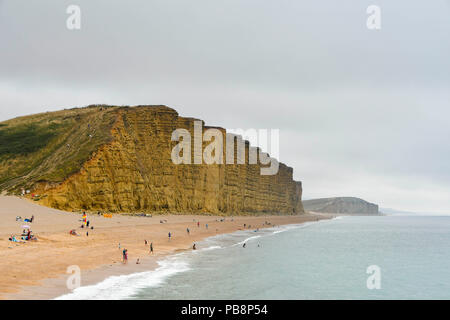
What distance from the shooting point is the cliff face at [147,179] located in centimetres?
4394

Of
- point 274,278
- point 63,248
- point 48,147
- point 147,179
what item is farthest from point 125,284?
point 48,147

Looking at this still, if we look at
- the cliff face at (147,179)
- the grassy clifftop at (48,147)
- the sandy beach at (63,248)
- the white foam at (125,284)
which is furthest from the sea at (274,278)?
the grassy clifftop at (48,147)

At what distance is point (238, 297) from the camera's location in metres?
16.2

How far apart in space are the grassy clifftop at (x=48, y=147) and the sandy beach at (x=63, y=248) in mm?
8626

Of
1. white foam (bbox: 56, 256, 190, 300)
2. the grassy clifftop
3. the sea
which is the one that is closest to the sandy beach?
white foam (bbox: 56, 256, 190, 300)

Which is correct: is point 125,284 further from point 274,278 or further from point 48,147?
point 48,147

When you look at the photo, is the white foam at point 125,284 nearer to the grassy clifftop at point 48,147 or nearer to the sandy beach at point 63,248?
the sandy beach at point 63,248

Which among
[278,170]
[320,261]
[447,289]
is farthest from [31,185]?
[278,170]

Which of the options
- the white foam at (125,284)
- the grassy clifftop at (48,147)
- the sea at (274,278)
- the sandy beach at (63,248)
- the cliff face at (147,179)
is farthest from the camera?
the grassy clifftop at (48,147)

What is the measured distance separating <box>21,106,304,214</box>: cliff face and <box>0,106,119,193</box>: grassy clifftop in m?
1.47

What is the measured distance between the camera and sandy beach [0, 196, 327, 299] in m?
15.2

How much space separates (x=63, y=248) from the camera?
23.3 m

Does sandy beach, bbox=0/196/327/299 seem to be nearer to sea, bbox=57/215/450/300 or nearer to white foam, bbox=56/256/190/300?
white foam, bbox=56/256/190/300

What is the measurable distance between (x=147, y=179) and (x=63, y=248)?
32.9m
